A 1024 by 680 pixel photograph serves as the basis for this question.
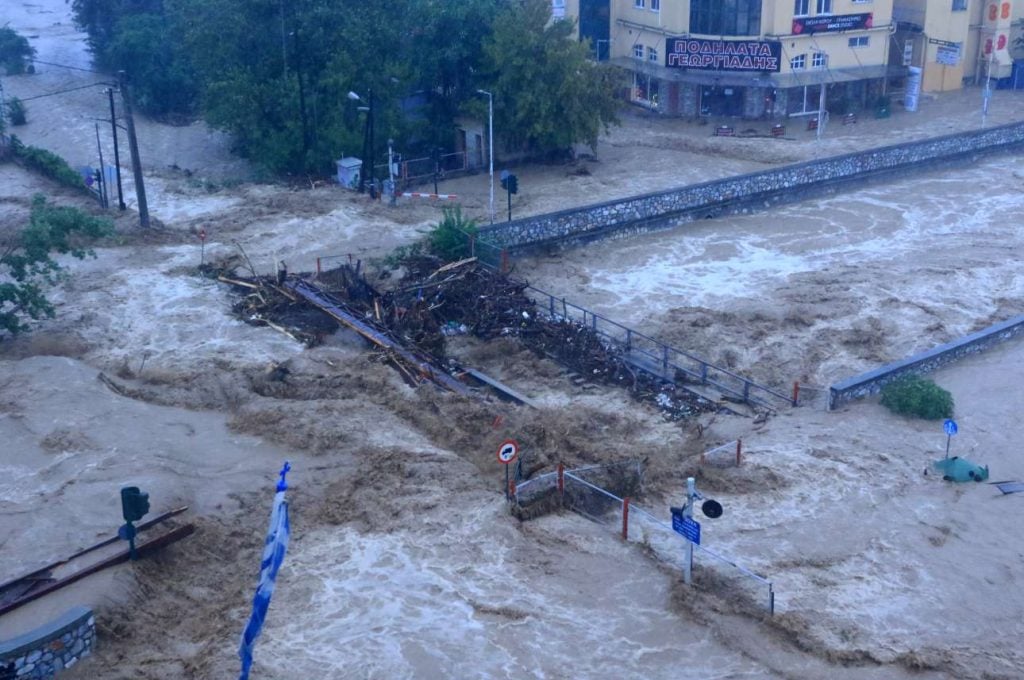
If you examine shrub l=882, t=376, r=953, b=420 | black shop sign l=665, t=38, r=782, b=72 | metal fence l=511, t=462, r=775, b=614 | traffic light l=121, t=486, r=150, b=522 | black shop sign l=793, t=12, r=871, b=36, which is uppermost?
black shop sign l=793, t=12, r=871, b=36

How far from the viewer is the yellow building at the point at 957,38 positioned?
46.8 meters

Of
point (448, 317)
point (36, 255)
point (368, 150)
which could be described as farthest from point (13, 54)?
point (448, 317)

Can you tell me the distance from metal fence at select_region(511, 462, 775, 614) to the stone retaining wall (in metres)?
5.32

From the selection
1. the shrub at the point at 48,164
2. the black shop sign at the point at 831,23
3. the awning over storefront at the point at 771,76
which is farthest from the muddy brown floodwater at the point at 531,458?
the black shop sign at the point at 831,23

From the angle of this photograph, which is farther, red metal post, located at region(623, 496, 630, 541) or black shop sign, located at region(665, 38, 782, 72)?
black shop sign, located at region(665, 38, 782, 72)

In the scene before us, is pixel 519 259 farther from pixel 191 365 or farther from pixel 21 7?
pixel 21 7

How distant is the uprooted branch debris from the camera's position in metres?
22.9

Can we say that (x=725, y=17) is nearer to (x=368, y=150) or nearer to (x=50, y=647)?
(x=368, y=150)

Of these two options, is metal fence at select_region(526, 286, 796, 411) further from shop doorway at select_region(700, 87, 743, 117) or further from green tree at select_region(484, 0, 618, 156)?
shop doorway at select_region(700, 87, 743, 117)

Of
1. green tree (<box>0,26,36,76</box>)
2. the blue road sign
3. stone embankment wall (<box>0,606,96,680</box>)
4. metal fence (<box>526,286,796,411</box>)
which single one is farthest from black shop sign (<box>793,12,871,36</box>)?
stone embankment wall (<box>0,606,96,680</box>)

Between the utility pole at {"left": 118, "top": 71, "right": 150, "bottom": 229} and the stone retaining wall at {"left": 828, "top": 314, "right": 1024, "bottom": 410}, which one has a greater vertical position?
the utility pole at {"left": 118, "top": 71, "right": 150, "bottom": 229}

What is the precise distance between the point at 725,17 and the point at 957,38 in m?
10.8

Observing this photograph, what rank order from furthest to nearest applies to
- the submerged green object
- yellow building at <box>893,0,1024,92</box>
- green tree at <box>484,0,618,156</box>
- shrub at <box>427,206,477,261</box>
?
1. yellow building at <box>893,0,1024,92</box>
2. green tree at <box>484,0,618,156</box>
3. shrub at <box>427,206,477,261</box>
4. the submerged green object

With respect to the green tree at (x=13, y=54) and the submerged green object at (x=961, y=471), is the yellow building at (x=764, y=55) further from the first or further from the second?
the green tree at (x=13, y=54)
